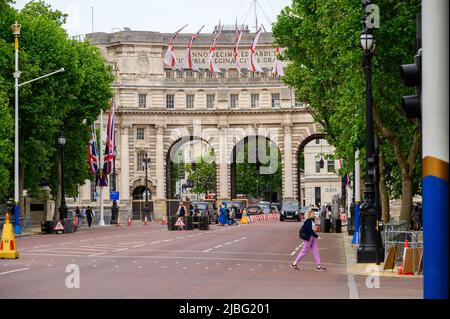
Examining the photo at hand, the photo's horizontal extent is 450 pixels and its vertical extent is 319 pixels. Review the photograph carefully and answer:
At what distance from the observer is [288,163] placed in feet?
393

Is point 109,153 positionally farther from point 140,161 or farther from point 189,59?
point 140,161

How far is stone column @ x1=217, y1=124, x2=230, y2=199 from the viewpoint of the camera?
119m

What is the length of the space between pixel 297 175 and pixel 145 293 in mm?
99350

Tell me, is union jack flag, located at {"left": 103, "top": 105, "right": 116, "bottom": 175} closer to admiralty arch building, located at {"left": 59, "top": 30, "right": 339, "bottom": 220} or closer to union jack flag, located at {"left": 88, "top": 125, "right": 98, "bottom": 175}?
union jack flag, located at {"left": 88, "top": 125, "right": 98, "bottom": 175}

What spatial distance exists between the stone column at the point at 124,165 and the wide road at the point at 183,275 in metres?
76.3

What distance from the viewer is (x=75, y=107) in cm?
7319

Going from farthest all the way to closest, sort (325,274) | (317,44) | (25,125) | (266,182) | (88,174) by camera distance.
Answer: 1. (266,182)
2. (88,174)
3. (25,125)
4. (317,44)
5. (325,274)

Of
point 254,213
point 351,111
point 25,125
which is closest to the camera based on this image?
point 351,111

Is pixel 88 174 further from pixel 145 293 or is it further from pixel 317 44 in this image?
pixel 145 293

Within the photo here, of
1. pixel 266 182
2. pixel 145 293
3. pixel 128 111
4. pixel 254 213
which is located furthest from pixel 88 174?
pixel 266 182

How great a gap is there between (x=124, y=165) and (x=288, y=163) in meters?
19.7

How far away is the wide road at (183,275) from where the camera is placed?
20.3 m

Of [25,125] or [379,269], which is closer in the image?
[379,269]

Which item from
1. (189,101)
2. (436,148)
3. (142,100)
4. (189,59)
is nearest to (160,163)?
(142,100)
